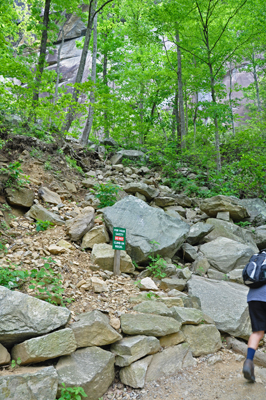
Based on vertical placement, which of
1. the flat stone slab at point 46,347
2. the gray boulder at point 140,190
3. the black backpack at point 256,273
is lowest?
the flat stone slab at point 46,347

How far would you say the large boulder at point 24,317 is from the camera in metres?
2.72

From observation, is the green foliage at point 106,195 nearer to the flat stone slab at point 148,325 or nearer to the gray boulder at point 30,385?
the flat stone slab at point 148,325

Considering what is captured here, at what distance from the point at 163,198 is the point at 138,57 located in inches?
476

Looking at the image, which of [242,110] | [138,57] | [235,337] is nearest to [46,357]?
[235,337]

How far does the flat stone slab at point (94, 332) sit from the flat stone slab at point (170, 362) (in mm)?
544

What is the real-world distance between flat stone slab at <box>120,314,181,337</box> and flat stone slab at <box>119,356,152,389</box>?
1.13ft

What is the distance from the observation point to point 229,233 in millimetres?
6734

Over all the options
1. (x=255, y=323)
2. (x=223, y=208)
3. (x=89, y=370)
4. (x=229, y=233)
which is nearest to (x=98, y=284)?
(x=89, y=370)

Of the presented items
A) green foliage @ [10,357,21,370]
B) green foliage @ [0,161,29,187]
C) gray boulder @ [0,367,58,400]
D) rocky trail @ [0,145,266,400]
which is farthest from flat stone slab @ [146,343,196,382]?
green foliage @ [0,161,29,187]

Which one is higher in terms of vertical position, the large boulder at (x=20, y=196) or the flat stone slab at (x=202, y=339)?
the large boulder at (x=20, y=196)

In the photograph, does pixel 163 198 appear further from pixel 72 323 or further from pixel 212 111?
pixel 72 323

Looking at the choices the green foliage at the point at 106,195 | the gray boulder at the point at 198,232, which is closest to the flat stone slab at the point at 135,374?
the gray boulder at the point at 198,232

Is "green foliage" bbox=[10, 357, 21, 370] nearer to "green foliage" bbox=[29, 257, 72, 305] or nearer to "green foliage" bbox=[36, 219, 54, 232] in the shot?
"green foliage" bbox=[29, 257, 72, 305]

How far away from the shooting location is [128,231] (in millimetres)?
5422
